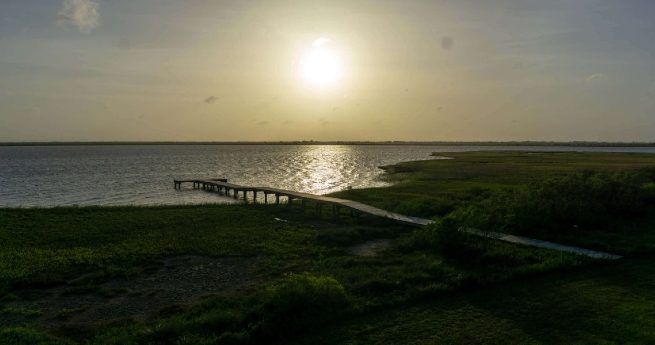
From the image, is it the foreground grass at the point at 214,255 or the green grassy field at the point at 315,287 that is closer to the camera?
the green grassy field at the point at 315,287

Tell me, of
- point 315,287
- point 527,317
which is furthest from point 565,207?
point 315,287

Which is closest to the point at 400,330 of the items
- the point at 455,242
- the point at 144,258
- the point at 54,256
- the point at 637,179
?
the point at 455,242

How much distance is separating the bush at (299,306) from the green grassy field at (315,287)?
0.10 feet

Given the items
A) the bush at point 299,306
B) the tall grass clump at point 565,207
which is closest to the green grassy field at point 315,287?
the bush at point 299,306

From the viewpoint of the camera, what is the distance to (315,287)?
1124 cm

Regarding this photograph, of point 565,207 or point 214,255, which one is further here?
point 565,207

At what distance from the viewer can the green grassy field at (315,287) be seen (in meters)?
10.0

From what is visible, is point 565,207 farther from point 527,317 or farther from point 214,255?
point 214,255

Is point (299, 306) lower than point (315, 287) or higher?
lower

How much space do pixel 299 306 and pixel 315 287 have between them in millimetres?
652

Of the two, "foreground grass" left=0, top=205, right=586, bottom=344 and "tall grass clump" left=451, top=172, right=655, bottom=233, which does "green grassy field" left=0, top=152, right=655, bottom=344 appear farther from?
"tall grass clump" left=451, top=172, right=655, bottom=233

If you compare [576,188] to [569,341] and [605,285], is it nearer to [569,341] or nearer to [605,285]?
[605,285]

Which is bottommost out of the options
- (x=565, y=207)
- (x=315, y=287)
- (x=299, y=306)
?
(x=299, y=306)

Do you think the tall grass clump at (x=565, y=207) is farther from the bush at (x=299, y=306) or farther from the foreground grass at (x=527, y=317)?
the bush at (x=299, y=306)
